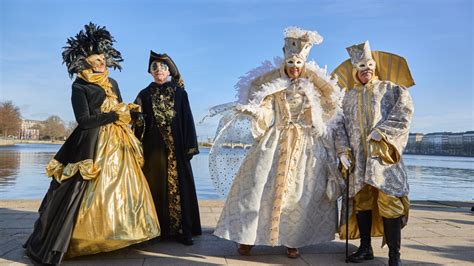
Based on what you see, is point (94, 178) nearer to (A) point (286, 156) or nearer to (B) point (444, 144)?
(A) point (286, 156)

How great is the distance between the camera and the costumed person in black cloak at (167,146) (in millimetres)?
3799

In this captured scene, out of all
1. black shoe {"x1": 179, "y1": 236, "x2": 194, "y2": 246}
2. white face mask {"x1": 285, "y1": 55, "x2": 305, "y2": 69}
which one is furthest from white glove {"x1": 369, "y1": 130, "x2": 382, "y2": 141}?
black shoe {"x1": 179, "y1": 236, "x2": 194, "y2": 246}

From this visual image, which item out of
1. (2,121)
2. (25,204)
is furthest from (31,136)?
(25,204)

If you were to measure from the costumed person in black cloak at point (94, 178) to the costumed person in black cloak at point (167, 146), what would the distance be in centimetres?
31

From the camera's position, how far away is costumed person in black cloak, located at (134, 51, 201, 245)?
12.5 feet

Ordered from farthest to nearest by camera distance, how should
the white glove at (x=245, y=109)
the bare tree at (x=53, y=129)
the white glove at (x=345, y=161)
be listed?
1. the bare tree at (x=53, y=129)
2. the white glove at (x=245, y=109)
3. the white glove at (x=345, y=161)

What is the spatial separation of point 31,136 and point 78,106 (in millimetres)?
107136

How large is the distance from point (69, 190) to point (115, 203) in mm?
368

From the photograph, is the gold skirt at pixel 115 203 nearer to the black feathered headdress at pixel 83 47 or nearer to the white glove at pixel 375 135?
the black feathered headdress at pixel 83 47

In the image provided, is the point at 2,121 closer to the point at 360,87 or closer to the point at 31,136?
the point at 31,136

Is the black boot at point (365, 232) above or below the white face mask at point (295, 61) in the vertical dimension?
below

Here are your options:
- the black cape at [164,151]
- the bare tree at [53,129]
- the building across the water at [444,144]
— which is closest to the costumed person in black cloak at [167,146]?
the black cape at [164,151]

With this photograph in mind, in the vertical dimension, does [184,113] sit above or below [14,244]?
above

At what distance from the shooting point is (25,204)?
5848 mm
